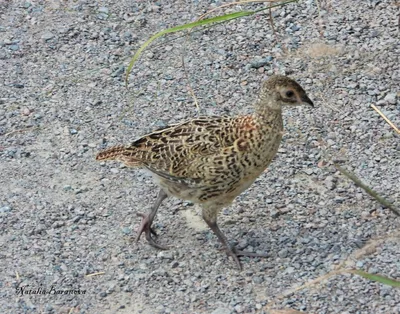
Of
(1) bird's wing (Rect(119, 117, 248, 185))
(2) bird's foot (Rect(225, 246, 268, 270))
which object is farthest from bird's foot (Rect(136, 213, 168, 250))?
(2) bird's foot (Rect(225, 246, 268, 270))

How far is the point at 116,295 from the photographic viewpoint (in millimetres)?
6184

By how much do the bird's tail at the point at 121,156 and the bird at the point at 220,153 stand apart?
0.04ft

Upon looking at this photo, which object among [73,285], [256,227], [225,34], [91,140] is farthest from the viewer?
[225,34]

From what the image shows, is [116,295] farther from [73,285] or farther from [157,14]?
[157,14]

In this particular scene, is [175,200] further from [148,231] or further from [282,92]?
[282,92]

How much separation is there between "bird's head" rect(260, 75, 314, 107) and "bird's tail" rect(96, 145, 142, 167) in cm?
100

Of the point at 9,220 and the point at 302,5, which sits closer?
the point at 9,220

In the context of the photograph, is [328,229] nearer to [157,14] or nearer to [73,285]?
[73,285]

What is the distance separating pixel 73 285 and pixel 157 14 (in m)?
3.47

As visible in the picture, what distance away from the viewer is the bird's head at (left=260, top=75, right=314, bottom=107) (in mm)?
6273

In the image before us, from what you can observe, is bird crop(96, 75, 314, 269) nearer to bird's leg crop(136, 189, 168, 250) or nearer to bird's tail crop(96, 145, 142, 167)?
bird's tail crop(96, 145, 142, 167)

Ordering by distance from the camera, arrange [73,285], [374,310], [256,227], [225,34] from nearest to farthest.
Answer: [374,310] → [73,285] → [256,227] → [225,34]

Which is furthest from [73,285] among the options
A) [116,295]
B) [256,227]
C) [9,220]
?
[256,227]
